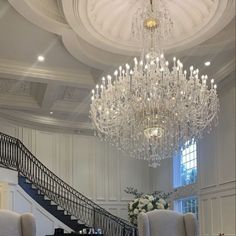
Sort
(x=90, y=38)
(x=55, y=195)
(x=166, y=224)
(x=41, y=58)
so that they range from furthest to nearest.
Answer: (x=55, y=195) → (x=41, y=58) → (x=90, y=38) → (x=166, y=224)

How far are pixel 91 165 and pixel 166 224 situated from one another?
10.0 metres

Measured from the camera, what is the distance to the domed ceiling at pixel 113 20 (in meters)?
7.02

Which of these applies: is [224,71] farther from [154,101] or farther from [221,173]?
[154,101]

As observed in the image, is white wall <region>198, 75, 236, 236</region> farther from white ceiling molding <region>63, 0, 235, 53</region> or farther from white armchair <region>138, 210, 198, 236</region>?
white armchair <region>138, 210, 198, 236</region>

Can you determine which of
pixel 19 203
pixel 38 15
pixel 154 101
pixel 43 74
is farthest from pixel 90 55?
pixel 19 203

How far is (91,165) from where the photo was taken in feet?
51.7

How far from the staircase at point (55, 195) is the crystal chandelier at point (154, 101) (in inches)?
199

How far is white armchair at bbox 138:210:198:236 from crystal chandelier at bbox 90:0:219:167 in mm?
1761

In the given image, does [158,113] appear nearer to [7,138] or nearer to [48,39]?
[48,39]

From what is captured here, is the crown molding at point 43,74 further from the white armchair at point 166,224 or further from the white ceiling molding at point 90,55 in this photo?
the white armchair at point 166,224

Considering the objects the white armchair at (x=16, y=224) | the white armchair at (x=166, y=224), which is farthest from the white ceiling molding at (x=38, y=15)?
the white armchair at (x=166, y=224)

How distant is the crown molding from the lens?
378 inches

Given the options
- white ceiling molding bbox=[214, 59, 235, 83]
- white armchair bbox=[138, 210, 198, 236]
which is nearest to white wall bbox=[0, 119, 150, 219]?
white ceiling molding bbox=[214, 59, 235, 83]

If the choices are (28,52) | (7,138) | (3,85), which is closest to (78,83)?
(28,52)
